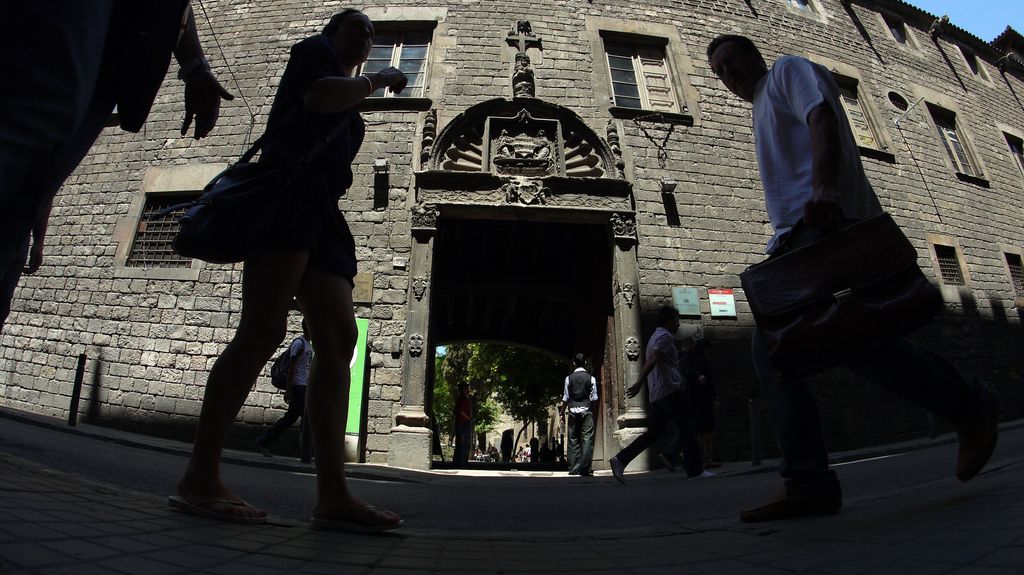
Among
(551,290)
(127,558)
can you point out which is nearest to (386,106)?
(551,290)

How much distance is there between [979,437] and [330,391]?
2399 millimetres

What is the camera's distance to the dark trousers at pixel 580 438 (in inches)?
259

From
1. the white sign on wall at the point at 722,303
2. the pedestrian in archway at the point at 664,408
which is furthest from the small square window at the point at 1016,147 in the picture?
the pedestrian in archway at the point at 664,408

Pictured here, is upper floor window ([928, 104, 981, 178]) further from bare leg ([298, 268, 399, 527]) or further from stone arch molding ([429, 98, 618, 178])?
bare leg ([298, 268, 399, 527])

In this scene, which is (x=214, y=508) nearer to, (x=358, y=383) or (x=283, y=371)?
(x=283, y=371)

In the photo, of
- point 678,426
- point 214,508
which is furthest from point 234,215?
point 678,426

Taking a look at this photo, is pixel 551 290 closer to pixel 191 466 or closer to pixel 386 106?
pixel 386 106

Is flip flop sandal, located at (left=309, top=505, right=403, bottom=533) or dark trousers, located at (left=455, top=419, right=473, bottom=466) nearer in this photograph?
flip flop sandal, located at (left=309, top=505, right=403, bottom=533)

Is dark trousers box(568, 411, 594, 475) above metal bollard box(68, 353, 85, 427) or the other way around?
the other way around

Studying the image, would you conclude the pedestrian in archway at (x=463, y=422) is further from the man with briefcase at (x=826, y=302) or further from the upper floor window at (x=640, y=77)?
the man with briefcase at (x=826, y=302)

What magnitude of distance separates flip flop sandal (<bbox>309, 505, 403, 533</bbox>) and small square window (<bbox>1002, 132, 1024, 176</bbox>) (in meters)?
19.1

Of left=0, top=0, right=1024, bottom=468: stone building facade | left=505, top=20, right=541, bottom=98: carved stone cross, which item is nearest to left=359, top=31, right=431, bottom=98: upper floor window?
left=0, top=0, right=1024, bottom=468: stone building facade

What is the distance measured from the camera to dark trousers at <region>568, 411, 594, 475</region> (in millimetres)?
6587

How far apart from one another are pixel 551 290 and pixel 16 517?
910cm
